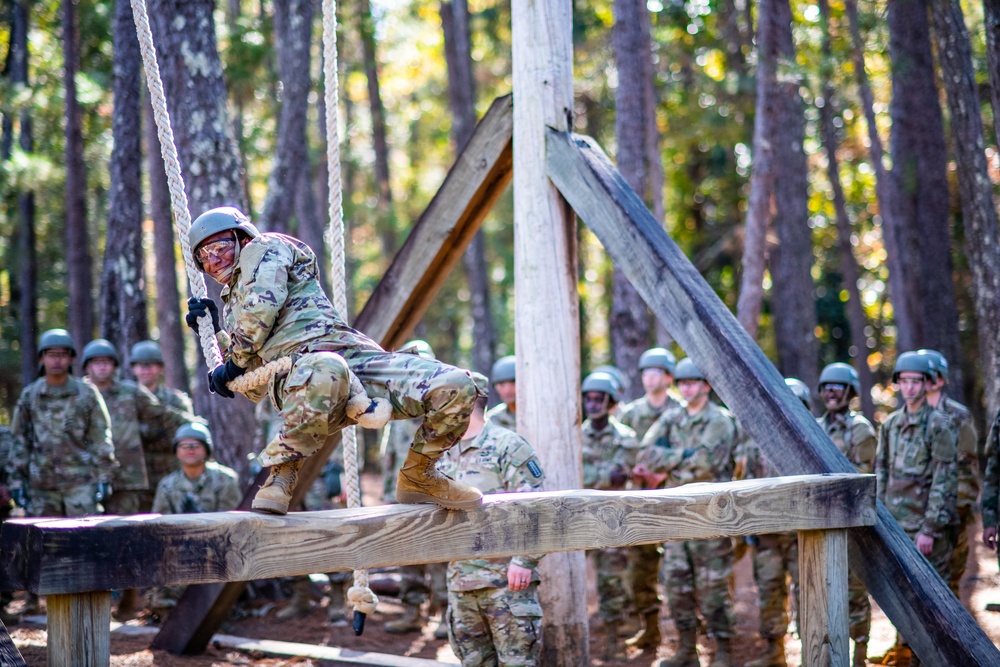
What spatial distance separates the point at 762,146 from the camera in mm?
13953

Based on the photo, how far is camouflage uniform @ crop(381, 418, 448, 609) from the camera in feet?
30.7

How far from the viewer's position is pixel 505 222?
98.0 feet

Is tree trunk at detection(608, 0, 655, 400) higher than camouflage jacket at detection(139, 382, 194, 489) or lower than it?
higher

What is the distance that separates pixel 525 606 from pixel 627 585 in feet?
15.1

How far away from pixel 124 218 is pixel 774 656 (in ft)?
31.9

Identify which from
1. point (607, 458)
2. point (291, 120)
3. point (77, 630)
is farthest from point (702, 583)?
point (291, 120)

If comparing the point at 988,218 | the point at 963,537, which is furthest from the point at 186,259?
the point at 988,218

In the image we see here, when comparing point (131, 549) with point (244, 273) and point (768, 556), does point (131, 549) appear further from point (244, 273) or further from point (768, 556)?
point (768, 556)

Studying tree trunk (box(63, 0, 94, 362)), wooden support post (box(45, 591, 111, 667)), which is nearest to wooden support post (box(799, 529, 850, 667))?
wooden support post (box(45, 591, 111, 667))

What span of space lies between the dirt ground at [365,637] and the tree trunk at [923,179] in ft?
17.4

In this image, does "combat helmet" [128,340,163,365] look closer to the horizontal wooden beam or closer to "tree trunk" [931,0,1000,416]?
the horizontal wooden beam

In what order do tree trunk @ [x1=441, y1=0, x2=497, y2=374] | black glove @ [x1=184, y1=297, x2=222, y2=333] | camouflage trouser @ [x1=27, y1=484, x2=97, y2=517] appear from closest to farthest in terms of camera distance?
black glove @ [x1=184, y1=297, x2=222, y2=333] → camouflage trouser @ [x1=27, y1=484, x2=97, y2=517] → tree trunk @ [x1=441, y1=0, x2=497, y2=374]

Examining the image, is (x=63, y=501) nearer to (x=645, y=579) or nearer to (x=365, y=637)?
(x=365, y=637)

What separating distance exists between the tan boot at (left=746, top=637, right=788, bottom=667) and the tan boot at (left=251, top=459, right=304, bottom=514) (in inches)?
196
